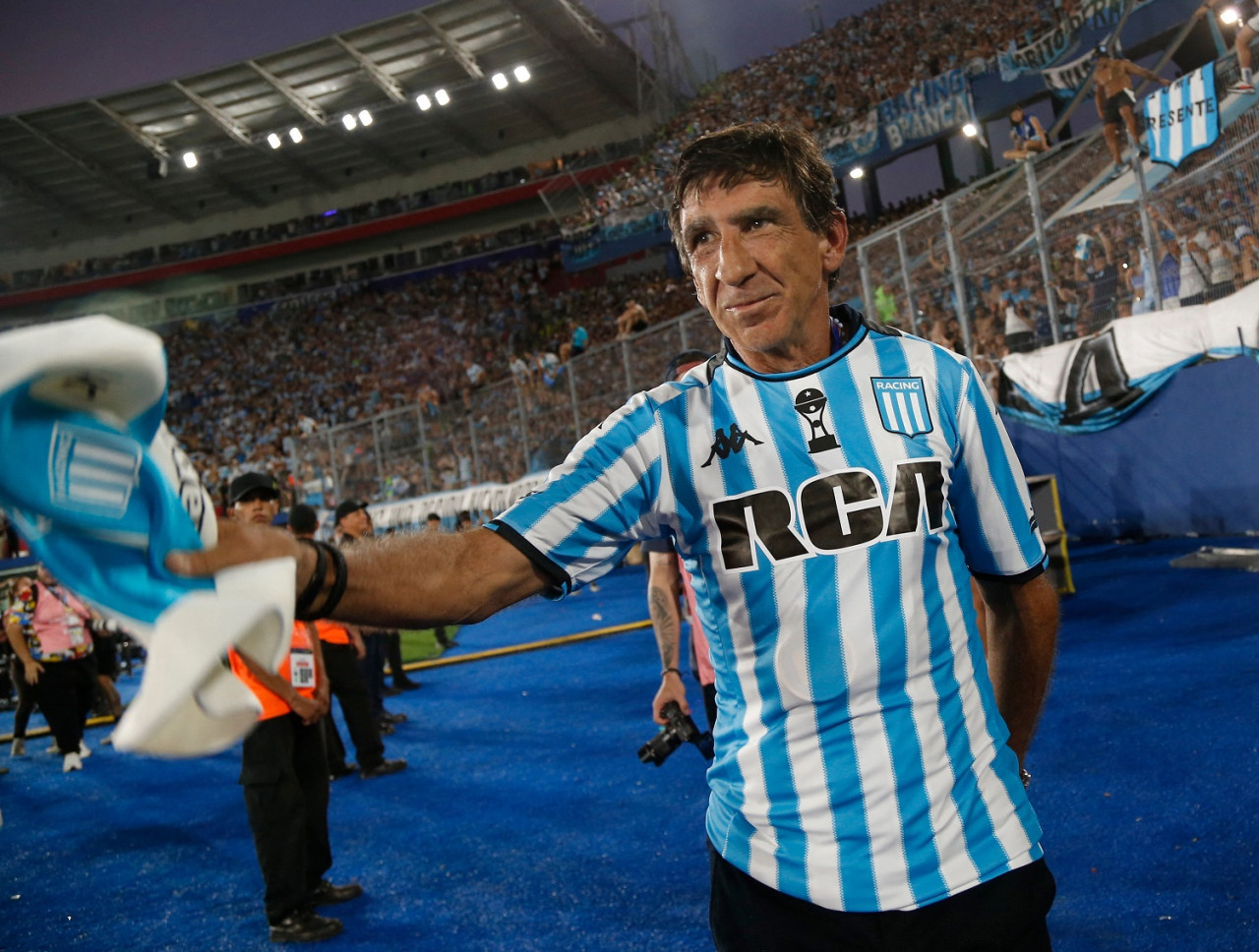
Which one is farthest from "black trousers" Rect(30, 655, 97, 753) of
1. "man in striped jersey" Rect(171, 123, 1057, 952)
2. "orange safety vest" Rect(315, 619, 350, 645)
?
"man in striped jersey" Rect(171, 123, 1057, 952)

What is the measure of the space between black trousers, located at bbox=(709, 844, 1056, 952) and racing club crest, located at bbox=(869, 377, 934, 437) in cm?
73

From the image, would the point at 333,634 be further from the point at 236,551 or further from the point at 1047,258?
the point at 1047,258

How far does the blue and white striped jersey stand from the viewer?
5.06 feet

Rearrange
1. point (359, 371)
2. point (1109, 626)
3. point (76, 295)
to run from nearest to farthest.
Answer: point (1109, 626)
point (359, 371)
point (76, 295)

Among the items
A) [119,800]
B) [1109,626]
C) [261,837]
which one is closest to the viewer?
[261,837]

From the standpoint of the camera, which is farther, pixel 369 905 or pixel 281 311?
pixel 281 311

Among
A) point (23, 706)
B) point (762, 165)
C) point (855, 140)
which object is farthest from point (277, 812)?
point (855, 140)

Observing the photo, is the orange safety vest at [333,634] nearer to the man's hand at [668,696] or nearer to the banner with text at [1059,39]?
the man's hand at [668,696]

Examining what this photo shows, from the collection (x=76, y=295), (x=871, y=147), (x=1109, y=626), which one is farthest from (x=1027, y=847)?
(x=76, y=295)

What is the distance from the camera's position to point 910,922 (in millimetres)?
1508

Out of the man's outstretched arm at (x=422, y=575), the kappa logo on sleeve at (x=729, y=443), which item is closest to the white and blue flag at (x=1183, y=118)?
the kappa logo on sleeve at (x=729, y=443)

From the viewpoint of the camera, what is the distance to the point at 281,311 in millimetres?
42750

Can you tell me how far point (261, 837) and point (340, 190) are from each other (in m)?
42.8

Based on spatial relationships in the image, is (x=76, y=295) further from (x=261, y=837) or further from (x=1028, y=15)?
(x=261, y=837)
